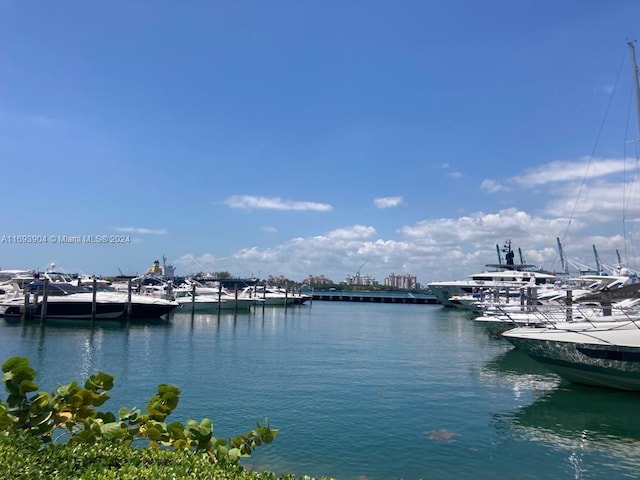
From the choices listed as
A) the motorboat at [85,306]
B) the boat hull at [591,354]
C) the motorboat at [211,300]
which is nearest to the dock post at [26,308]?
the motorboat at [85,306]

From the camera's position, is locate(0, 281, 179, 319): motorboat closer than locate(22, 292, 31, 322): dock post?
No

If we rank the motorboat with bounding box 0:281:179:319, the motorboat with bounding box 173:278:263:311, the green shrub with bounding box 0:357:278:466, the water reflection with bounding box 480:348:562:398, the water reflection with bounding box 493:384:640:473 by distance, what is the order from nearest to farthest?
the green shrub with bounding box 0:357:278:466 < the water reflection with bounding box 493:384:640:473 < the water reflection with bounding box 480:348:562:398 < the motorboat with bounding box 0:281:179:319 < the motorboat with bounding box 173:278:263:311

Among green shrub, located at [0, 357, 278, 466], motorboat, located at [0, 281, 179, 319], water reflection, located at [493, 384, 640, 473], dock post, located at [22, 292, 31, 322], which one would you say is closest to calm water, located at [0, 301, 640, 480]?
water reflection, located at [493, 384, 640, 473]

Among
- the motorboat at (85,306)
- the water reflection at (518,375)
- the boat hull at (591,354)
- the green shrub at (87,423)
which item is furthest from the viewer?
the motorboat at (85,306)

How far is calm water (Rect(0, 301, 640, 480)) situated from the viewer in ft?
44.7

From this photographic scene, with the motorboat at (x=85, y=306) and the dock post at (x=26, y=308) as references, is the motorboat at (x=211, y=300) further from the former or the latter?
the dock post at (x=26, y=308)

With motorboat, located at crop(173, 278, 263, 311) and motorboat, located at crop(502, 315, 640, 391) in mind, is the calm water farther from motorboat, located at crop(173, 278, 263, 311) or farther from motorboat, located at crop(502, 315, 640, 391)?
motorboat, located at crop(173, 278, 263, 311)

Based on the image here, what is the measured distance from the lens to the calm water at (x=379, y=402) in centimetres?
1363

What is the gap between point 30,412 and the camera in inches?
262

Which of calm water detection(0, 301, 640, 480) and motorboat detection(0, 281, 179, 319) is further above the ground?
motorboat detection(0, 281, 179, 319)

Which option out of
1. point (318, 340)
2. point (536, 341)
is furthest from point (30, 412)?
point (318, 340)

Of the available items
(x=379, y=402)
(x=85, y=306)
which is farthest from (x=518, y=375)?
(x=85, y=306)

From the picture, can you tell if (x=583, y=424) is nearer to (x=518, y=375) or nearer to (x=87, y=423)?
(x=518, y=375)

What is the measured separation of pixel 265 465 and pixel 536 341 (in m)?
13.9
